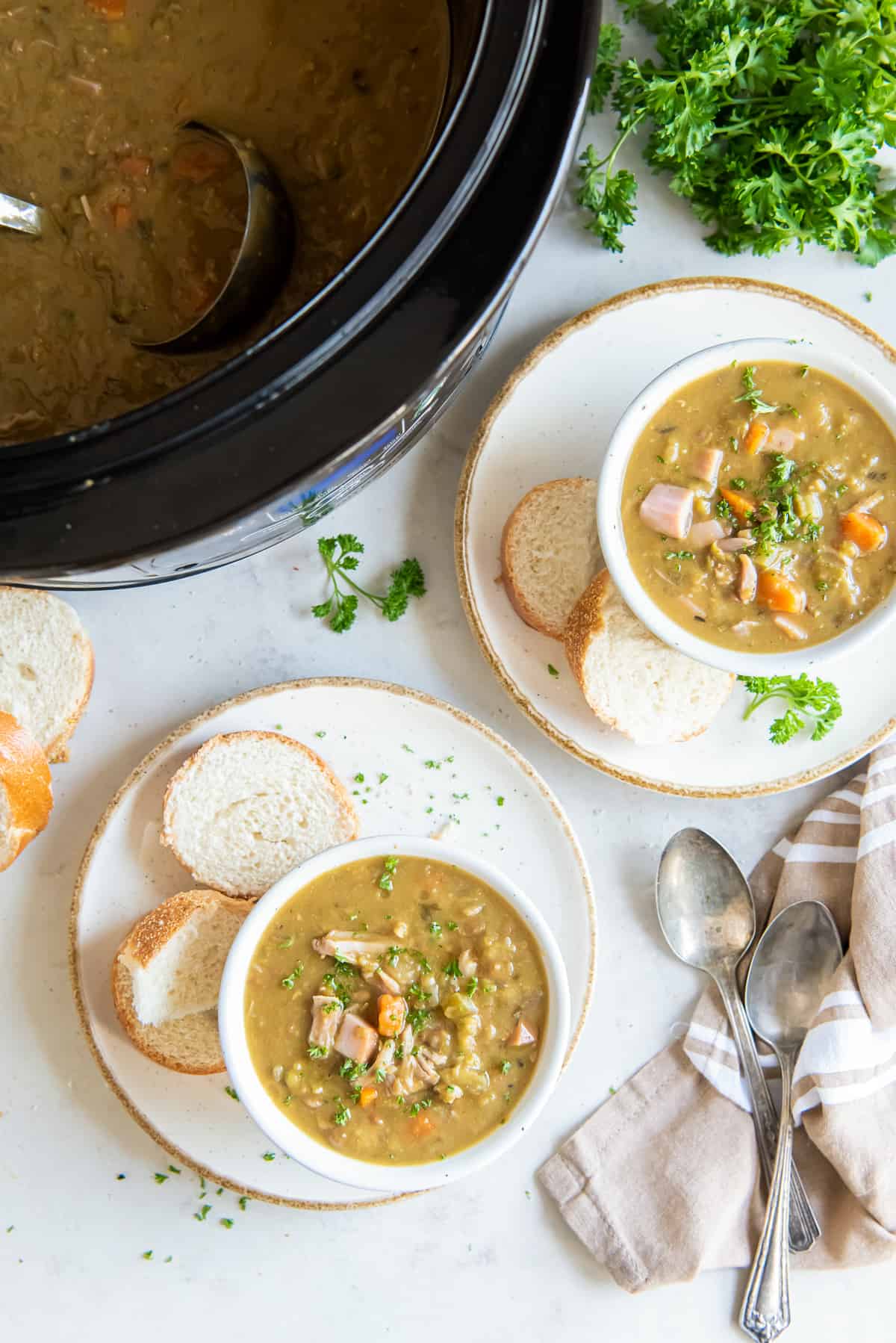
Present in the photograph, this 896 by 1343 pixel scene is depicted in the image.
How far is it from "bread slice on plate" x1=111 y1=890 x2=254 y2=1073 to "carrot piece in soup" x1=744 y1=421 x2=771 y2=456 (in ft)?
4.46

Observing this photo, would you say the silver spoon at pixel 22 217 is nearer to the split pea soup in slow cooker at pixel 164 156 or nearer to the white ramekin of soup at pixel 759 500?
the split pea soup in slow cooker at pixel 164 156

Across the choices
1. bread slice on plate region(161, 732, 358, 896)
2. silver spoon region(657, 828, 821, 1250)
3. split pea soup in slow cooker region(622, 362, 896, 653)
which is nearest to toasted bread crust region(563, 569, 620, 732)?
split pea soup in slow cooker region(622, 362, 896, 653)

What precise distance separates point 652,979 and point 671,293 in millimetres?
1500

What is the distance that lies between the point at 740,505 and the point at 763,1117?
4.44ft

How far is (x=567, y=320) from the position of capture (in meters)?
2.44

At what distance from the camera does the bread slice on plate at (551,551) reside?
94.0 inches

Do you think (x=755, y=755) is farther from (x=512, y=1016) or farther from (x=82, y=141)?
(x=82, y=141)

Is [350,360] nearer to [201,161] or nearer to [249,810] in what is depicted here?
[201,161]

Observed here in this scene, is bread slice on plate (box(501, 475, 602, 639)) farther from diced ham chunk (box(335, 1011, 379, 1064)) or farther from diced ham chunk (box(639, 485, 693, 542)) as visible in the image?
diced ham chunk (box(335, 1011, 379, 1064))

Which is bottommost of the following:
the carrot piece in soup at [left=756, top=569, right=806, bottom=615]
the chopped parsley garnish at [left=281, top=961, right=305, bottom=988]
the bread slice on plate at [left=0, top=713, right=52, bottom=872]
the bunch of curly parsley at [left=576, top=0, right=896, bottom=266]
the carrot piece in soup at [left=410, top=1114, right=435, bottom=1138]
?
the carrot piece in soup at [left=410, top=1114, right=435, bottom=1138]

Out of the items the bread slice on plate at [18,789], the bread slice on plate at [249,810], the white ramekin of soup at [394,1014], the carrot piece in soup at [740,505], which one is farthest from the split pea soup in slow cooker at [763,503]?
the bread slice on plate at [18,789]

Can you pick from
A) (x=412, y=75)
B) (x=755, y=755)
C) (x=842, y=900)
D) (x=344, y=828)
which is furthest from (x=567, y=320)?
(x=842, y=900)

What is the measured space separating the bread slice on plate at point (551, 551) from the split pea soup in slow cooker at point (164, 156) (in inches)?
31.3

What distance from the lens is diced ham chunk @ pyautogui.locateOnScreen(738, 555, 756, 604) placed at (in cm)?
217
